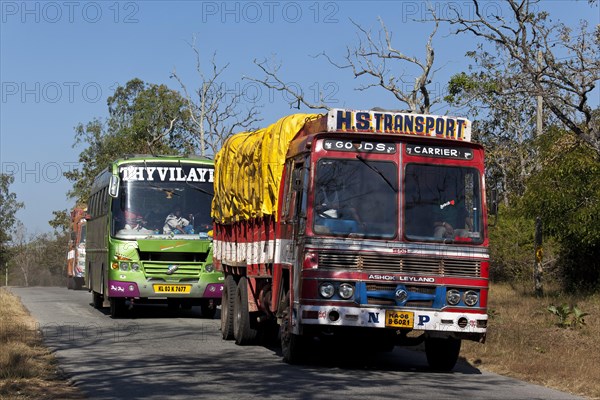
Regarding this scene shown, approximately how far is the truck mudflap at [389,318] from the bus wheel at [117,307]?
10.7 metres

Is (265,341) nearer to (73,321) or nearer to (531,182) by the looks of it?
(73,321)

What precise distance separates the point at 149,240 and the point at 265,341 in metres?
5.83

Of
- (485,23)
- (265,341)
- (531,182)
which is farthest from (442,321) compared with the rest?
(531,182)

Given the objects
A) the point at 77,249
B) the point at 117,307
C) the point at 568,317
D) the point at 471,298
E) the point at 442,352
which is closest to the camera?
the point at 471,298

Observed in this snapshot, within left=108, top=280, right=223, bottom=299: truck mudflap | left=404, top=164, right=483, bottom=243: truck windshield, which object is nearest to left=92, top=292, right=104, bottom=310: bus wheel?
left=108, top=280, right=223, bottom=299: truck mudflap

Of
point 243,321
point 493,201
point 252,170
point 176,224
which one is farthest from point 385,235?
point 176,224

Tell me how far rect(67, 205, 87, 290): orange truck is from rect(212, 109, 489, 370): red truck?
28777 millimetres

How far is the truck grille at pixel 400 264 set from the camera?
12570 mm

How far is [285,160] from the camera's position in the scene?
47.0ft

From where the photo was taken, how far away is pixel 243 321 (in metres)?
16.2

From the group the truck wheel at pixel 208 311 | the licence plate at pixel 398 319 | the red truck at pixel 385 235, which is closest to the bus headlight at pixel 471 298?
the red truck at pixel 385 235

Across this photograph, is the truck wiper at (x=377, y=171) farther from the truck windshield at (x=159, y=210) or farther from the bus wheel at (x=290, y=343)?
the truck windshield at (x=159, y=210)

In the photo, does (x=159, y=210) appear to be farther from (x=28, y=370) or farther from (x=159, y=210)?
(x=28, y=370)

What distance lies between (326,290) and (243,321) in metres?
3.95
